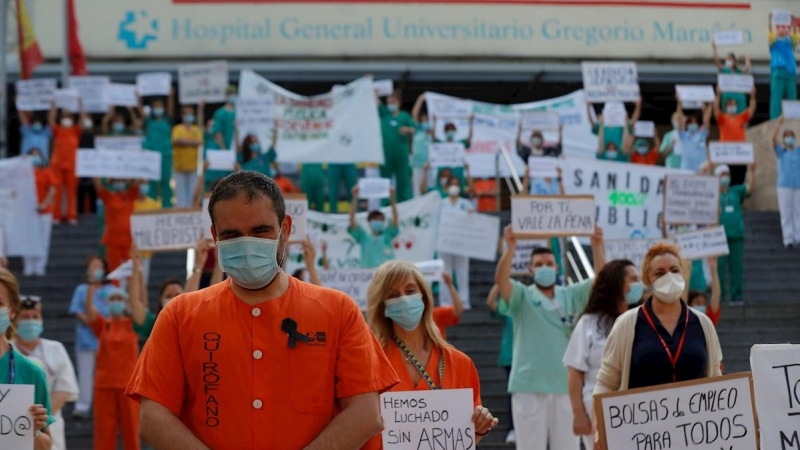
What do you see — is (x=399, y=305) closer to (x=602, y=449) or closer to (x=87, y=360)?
(x=602, y=449)

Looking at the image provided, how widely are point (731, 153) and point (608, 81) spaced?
7.71 ft

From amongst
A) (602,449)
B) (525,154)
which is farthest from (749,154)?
(602,449)

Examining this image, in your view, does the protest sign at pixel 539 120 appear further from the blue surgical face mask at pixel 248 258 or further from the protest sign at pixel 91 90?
the blue surgical face mask at pixel 248 258

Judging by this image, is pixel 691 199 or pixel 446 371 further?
pixel 691 199

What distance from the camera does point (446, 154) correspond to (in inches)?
677

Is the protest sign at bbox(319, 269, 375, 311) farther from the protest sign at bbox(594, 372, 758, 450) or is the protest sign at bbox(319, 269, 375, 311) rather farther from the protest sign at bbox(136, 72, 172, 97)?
the protest sign at bbox(594, 372, 758, 450)

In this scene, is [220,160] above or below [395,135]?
below

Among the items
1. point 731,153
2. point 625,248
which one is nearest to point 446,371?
point 625,248

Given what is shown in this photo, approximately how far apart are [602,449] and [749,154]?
1169 centimetres

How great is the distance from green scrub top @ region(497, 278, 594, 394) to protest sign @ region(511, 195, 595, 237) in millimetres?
2001

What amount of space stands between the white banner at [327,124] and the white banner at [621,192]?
3.42 meters

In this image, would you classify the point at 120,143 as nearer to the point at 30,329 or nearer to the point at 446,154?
the point at 446,154

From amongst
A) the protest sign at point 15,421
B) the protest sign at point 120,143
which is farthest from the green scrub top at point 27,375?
the protest sign at point 120,143

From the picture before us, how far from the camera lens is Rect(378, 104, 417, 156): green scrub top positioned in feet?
61.5
